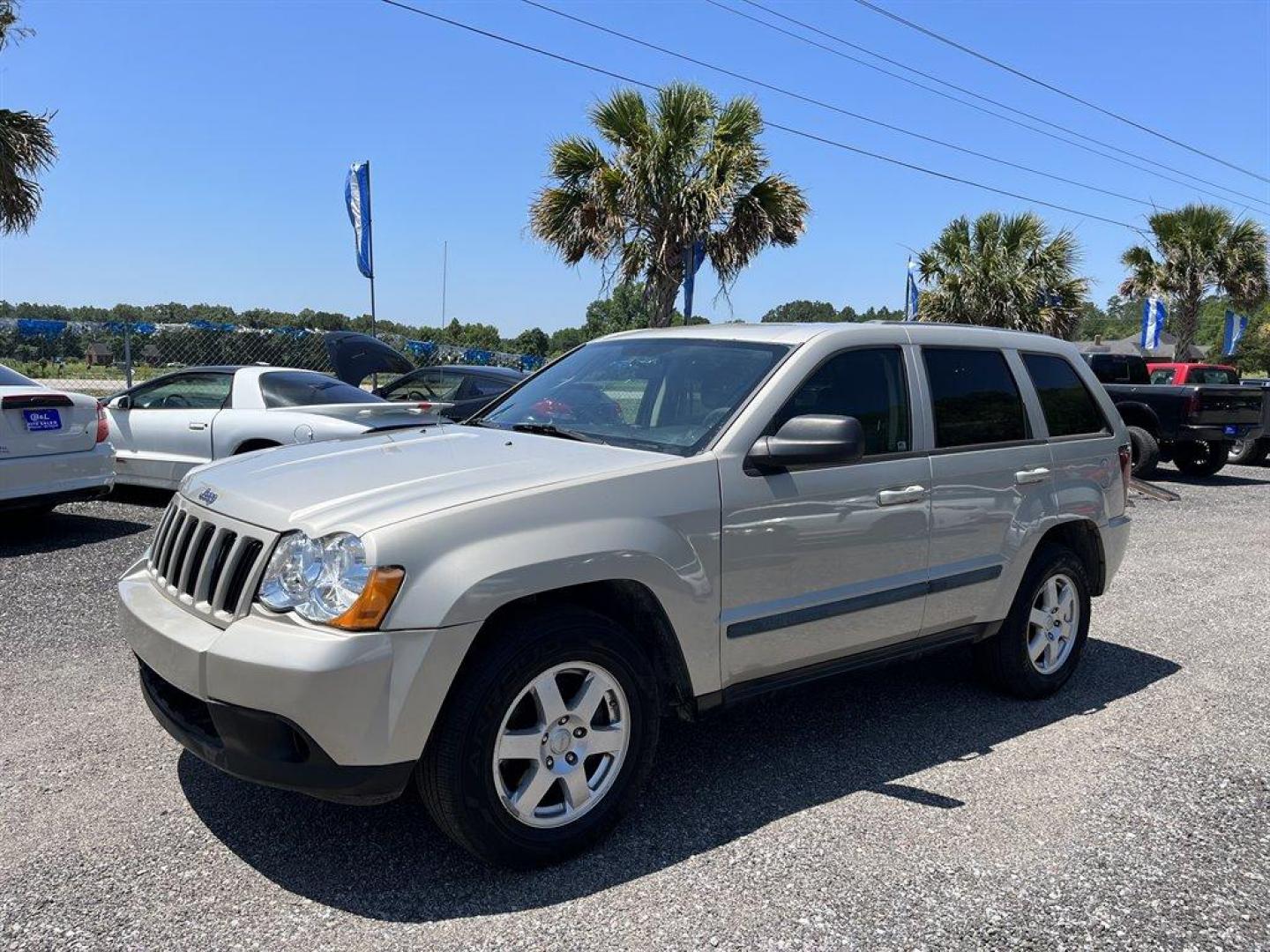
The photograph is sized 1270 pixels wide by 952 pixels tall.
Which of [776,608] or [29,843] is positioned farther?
[776,608]

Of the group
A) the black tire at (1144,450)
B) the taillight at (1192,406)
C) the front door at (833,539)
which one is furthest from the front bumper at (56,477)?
the taillight at (1192,406)

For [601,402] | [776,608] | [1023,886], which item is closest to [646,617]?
[776,608]

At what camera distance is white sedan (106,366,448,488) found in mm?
8617

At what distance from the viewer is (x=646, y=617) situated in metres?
3.38

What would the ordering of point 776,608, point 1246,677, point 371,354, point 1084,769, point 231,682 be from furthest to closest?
point 371,354 → point 1246,677 → point 1084,769 → point 776,608 → point 231,682

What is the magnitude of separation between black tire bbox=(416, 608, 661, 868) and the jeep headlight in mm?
353

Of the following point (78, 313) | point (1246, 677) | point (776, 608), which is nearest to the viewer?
point (776, 608)

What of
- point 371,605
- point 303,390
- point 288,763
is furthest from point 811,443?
point 303,390

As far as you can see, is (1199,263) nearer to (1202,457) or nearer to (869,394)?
(1202,457)

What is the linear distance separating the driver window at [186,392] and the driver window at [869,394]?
→ 266 inches

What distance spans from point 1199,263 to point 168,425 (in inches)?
1062

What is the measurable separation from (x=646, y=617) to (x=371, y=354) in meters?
9.69

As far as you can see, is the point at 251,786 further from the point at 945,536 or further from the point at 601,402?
the point at 945,536

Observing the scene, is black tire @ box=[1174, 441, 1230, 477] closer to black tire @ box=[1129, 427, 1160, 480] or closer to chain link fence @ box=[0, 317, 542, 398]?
black tire @ box=[1129, 427, 1160, 480]
